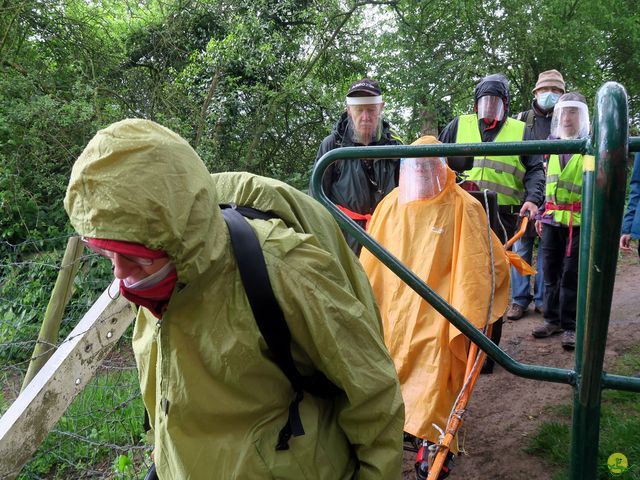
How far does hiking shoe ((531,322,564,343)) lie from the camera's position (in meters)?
4.38

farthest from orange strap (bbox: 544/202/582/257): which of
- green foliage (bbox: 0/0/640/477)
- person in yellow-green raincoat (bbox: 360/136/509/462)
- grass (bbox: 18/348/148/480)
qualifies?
green foliage (bbox: 0/0/640/477)

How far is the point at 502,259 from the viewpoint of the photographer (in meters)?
2.57

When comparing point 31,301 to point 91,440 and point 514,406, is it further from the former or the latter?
point 514,406

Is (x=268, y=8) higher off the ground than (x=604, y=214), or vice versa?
(x=268, y=8)

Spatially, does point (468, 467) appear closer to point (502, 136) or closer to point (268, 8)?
point (502, 136)

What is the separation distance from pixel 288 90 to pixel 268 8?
6.56 feet

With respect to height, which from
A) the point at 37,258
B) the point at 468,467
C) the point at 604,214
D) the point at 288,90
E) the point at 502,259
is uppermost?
the point at 288,90

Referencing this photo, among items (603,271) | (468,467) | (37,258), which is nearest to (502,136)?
(468,467)

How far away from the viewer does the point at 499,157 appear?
4.07m

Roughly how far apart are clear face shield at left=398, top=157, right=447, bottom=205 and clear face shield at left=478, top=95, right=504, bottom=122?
1.72 meters

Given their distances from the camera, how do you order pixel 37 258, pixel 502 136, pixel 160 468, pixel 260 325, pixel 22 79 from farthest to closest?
pixel 22 79 → pixel 37 258 → pixel 502 136 → pixel 160 468 → pixel 260 325

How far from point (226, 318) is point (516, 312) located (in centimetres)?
438

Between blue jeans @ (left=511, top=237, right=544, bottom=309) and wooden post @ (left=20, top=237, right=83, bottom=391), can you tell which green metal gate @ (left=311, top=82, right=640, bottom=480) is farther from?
blue jeans @ (left=511, top=237, right=544, bottom=309)

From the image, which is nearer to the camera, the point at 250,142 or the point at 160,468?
the point at 160,468
